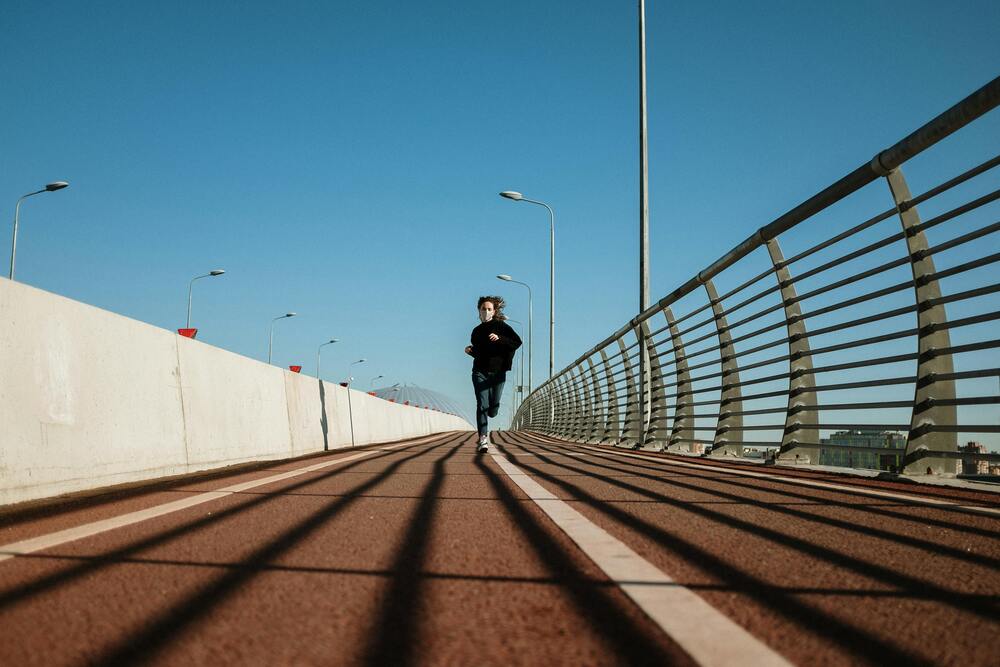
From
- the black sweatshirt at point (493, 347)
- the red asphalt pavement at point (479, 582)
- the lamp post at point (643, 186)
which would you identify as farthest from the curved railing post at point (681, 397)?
the red asphalt pavement at point (479, 582)

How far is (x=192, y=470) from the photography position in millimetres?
6430

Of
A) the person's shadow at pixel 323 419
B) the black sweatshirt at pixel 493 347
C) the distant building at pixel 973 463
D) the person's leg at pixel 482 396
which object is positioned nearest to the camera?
the distant building at pixel 973 463

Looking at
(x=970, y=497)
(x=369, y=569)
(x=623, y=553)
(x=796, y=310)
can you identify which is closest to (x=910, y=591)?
(x=623, y=553)

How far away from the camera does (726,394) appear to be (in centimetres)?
844

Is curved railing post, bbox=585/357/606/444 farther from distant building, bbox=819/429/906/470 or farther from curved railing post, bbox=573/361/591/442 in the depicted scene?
distant building, bbox=819/429/906/470

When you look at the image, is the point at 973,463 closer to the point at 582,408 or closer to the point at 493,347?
the point at 493,347

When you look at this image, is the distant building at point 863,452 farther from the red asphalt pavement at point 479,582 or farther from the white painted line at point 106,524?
the white painted line at point 106,524

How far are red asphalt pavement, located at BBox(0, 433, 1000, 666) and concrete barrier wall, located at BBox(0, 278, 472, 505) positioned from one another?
45 centimetres

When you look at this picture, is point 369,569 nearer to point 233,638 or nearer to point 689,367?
point 233,638

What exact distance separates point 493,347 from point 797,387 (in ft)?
15.4

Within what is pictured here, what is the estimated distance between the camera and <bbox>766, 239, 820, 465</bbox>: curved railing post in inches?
263

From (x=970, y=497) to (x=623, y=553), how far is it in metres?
2.69

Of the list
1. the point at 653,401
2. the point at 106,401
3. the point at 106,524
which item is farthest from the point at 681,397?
the point at 106,524

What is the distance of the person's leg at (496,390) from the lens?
10.9 meters
